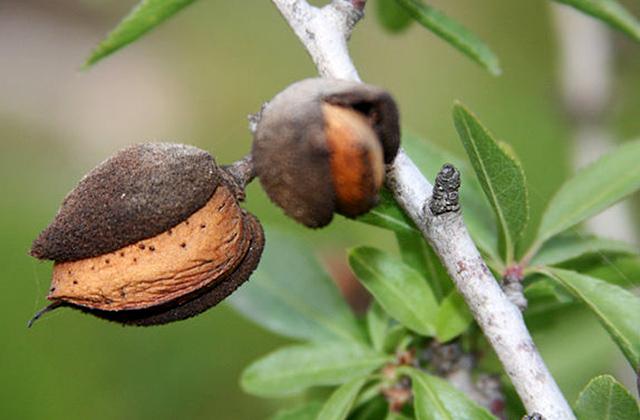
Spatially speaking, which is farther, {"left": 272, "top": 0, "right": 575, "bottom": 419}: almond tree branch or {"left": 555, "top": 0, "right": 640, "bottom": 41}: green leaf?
{"left": 555, "top": 0, "right": 640, "bottom": 41}: green leaf

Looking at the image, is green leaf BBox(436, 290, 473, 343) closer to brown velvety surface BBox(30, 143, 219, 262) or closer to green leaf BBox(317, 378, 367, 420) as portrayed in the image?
green leaf BBox(317, 378, 367, 420)

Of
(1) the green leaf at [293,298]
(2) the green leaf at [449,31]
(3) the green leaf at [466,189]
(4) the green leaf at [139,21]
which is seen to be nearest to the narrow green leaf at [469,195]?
(3) the green leaf at [466,189]

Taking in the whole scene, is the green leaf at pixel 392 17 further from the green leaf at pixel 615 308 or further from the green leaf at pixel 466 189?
the green leaf at pixel 615 308

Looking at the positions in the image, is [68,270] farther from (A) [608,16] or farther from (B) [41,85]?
(B) [41,85]

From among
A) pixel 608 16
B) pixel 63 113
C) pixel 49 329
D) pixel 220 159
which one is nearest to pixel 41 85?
pixel 63 113

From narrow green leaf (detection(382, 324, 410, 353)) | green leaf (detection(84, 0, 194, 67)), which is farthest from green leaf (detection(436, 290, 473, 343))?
green leaf (detection(84, 0, 194, 67))
